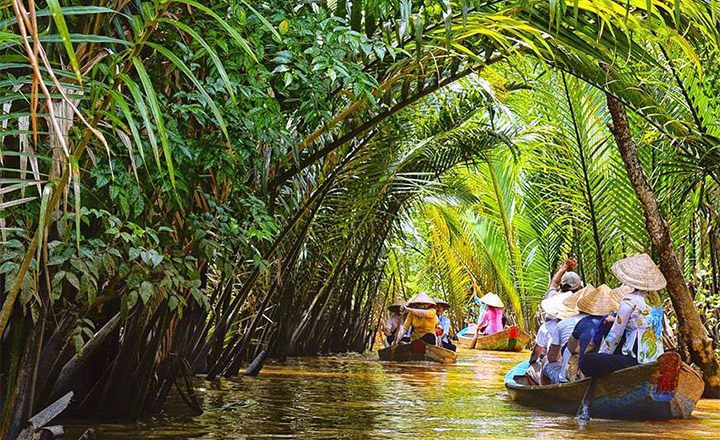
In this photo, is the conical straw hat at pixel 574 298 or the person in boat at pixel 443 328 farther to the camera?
the person in boat at pixel 443 328

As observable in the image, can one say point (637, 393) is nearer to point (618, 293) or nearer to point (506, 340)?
point (618, 293)

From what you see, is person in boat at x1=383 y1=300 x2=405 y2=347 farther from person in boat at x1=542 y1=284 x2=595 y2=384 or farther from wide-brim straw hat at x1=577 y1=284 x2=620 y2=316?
wide-brim straw hat at x1=577 y1=284 x2=620 y2=316

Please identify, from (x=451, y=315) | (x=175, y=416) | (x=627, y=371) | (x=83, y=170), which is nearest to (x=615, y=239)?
(x=627, y=371)

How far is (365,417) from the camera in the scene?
791cm

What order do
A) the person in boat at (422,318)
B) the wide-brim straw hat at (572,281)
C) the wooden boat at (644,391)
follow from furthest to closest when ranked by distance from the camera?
the person in boat at (422,318), the wide-brim straw hat at (572,281), the wooden boat at (644,391)

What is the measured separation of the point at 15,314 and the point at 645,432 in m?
4.95

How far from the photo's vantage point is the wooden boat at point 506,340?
24.2 meters

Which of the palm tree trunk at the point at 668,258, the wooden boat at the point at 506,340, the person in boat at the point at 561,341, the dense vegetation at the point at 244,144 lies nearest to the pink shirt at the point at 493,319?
the wooden boat at the point at 506,340

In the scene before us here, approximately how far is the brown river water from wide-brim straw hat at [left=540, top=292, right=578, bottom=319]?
949mm

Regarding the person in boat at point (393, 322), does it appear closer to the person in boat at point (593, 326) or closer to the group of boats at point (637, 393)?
the group of boats at point (637, 393)

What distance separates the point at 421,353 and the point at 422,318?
0.91 m

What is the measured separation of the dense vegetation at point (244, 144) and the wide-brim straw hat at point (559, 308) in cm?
109

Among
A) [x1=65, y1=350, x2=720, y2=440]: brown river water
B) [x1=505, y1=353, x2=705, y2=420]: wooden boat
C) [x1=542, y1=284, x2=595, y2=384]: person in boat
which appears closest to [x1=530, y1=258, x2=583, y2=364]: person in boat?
[x1=542, y1=284, x2=595, y2=384]: person in boat

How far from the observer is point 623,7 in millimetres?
4527
